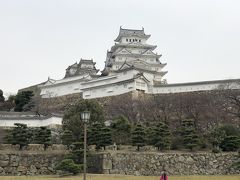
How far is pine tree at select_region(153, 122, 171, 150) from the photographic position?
2786 cm

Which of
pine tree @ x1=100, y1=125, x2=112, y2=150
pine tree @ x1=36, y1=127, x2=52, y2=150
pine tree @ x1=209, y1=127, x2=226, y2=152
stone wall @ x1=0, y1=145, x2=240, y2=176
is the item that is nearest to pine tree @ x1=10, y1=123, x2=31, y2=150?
pine tree @ x1=36, y1=127, x2=52, y2=150

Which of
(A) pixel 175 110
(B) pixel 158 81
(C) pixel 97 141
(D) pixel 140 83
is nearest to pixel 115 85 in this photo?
(D) pixel 140 83

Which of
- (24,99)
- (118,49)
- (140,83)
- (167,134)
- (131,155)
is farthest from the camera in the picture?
(118,49)

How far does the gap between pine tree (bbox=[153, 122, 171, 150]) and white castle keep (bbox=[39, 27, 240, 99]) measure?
14046 mm

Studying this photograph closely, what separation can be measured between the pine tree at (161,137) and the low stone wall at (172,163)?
115 cm

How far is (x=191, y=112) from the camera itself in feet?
120

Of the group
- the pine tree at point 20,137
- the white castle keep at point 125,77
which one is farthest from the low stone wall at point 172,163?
the white castle keep at point 125,77

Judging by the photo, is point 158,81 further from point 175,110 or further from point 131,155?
point 131,155

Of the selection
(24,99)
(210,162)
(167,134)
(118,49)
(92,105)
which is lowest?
(210,162)

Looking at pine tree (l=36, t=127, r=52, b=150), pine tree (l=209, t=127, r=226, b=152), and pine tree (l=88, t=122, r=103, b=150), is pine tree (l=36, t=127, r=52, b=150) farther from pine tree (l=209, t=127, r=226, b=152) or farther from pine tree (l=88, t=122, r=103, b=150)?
pine tree (l=209, t=127, r=226, b=152)

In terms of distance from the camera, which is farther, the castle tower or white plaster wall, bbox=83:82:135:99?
the castle tower

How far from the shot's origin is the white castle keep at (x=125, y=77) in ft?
141

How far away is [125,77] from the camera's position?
45031 mm

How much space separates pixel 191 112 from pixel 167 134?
8834mm
